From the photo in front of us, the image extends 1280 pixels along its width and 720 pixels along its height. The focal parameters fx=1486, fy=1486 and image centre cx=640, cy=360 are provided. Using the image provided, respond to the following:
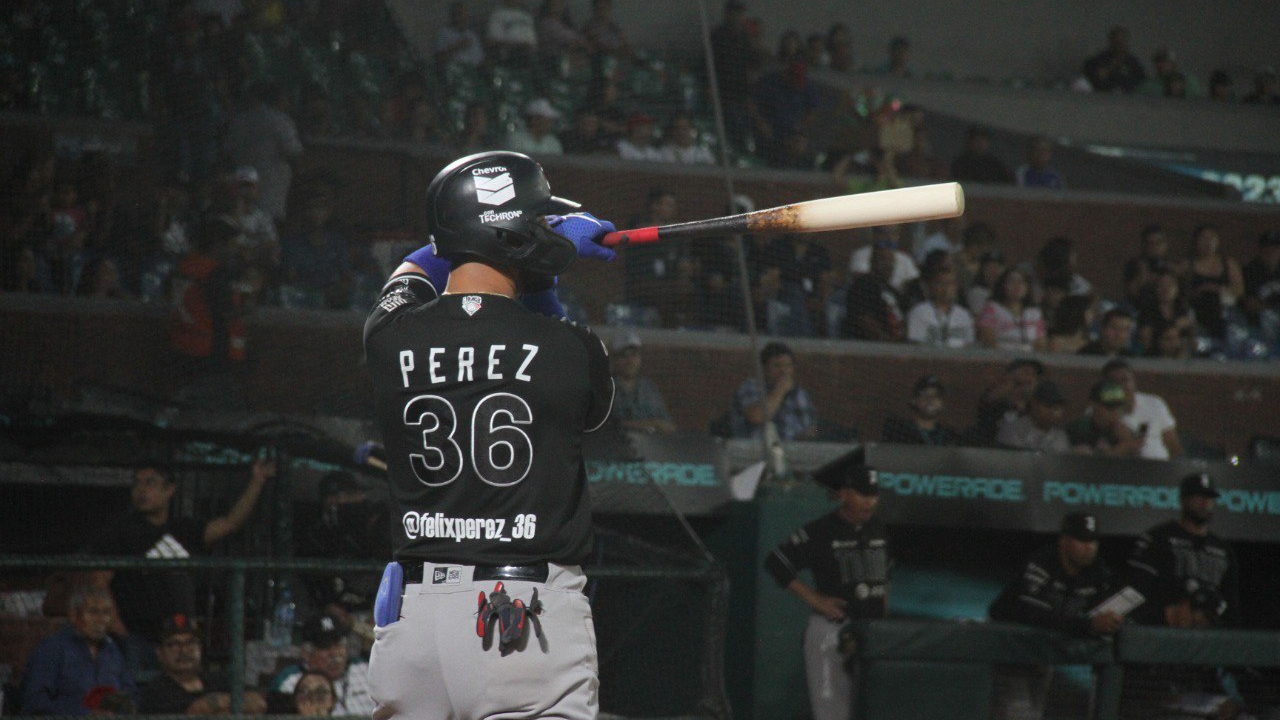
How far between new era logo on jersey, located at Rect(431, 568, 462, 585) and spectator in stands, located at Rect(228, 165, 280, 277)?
4.37 meters

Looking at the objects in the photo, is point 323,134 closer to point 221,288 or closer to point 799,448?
point 221,288

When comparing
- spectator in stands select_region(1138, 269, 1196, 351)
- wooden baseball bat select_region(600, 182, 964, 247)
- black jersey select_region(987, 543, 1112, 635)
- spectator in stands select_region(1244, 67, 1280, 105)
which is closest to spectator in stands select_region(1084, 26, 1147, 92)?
spectator in stands select_region(1244, 67, 1280, 105)

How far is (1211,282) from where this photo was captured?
11.8 metres

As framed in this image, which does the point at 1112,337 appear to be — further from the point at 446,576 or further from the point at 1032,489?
the point at 446,576

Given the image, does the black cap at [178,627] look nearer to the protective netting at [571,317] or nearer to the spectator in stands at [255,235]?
the protective netting at [571,317]

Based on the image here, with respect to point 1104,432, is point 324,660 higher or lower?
lower

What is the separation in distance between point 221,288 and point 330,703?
2076 millimetres

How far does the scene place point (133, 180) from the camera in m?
7.31

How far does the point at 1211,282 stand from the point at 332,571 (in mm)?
8546


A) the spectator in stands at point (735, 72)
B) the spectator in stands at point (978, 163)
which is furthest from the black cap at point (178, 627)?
the spectator in stands at point (978, 163)

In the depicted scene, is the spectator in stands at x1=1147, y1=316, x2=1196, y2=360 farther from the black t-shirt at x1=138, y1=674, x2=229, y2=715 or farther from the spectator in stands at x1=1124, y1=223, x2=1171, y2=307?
the black t-shirt at x1=138, y1=674, x2=229, y2=715

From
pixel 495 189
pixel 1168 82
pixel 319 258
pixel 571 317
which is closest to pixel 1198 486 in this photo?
pixel 571 317

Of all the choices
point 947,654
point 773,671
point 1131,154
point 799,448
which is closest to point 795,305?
point 799,448

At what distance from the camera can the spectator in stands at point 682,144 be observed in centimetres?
1052
